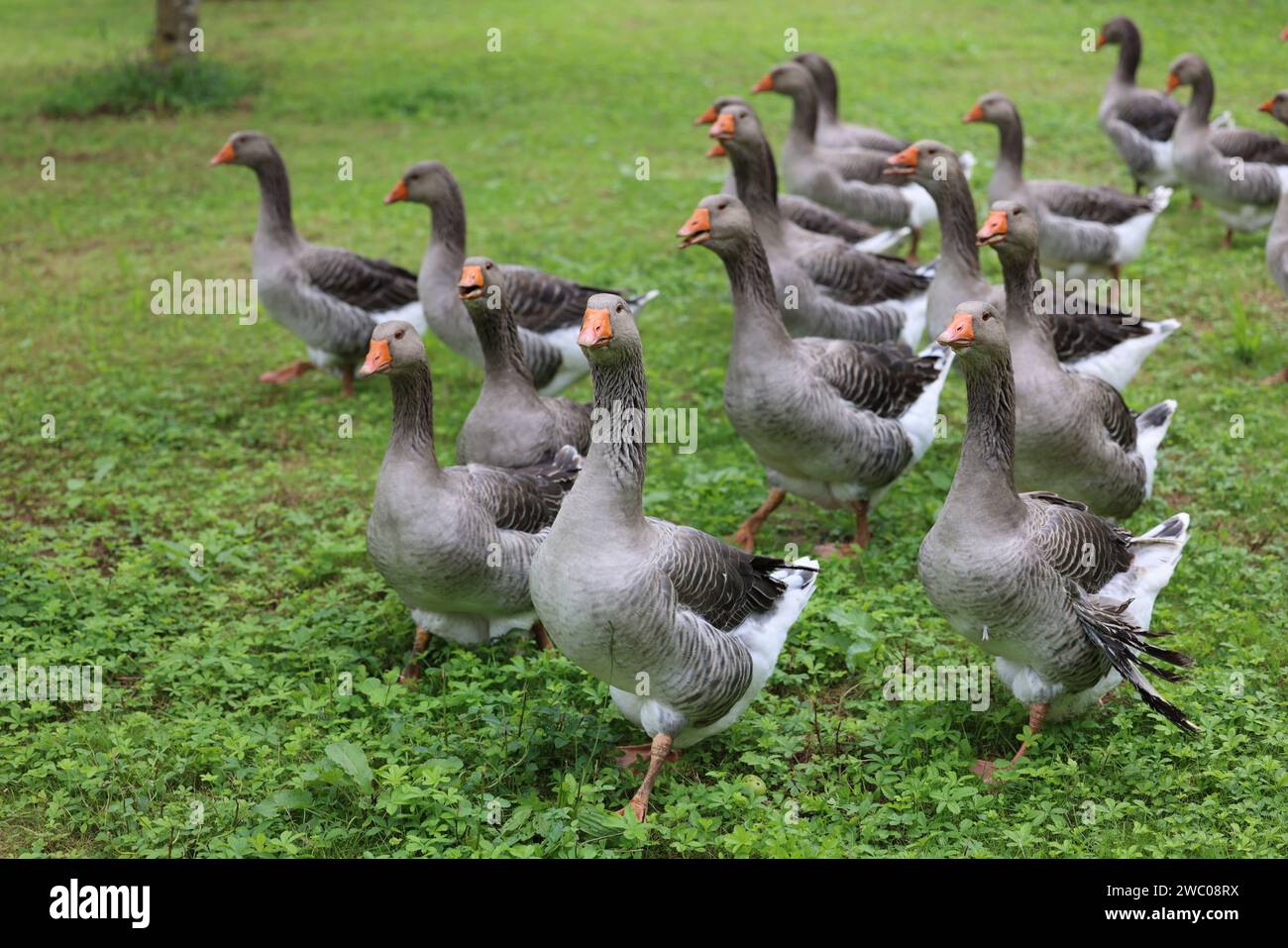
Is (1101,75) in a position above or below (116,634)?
above

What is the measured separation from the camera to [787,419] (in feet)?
23.5

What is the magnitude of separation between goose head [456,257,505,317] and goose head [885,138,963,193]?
3012 mm

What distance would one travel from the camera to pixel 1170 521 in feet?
20.1

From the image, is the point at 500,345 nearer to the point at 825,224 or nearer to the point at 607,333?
the point at 607,333

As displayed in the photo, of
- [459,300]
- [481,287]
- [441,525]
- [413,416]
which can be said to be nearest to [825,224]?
[459,300]

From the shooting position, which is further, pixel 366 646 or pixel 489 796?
pixel 366 646

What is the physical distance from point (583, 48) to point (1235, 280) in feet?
40.0

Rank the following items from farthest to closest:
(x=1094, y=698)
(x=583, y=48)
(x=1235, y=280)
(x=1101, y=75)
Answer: (x=583, y=48) < (x=1101, y=75) < (x=1235, y=280) < (x=1094, y=698)

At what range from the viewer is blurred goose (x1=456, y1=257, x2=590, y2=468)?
23.3ft

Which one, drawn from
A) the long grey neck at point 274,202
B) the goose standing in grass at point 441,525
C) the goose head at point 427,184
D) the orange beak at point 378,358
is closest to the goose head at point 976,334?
the goose standing in grass at point 441,525

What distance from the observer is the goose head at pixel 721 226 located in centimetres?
714

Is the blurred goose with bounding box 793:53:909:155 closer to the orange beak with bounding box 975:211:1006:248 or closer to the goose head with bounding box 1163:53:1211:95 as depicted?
the goose head with bounding box 1163:53:1211:95

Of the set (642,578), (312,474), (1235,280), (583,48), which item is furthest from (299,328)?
(583,48)

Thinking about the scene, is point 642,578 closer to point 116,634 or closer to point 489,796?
point 489,796
